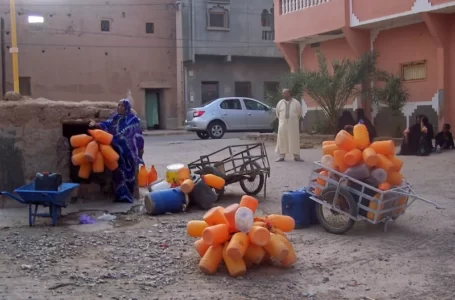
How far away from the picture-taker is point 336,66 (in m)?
16.6

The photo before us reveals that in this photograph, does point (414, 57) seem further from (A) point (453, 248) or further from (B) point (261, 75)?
(B) point (261, 75)

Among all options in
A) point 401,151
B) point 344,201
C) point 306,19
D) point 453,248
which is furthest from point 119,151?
point 306,19

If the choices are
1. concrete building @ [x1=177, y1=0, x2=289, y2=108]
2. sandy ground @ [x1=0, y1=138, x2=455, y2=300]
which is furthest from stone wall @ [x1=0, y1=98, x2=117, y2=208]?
concrete building @ [x1=177, y1=0, x2=289, y2=108]

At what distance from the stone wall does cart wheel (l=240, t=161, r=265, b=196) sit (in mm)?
2630

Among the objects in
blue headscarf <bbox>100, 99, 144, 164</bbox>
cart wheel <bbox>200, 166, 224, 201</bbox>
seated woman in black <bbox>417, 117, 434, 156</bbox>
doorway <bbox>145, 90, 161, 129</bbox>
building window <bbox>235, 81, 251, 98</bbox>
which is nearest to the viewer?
blue headscarf <bbox>100, 99, 144, 164</bbox>

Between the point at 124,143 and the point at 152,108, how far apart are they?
24.4 m

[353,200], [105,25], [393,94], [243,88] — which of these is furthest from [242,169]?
[243,88]

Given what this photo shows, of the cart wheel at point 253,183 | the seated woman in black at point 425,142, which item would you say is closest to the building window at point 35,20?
the seated woman in black at point 425,142

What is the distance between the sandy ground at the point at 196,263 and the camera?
4.98m

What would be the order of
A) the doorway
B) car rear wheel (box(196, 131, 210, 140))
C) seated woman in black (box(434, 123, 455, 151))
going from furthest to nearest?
the doorway → car rear wheel (box(196, 131, 210, 140)) → seated woman in black (box(434, 123, 455, 151))

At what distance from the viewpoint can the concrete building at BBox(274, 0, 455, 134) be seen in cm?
1508

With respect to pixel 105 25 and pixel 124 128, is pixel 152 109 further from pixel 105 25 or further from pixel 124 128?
pixel 124 128

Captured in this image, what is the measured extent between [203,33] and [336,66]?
16.2 metres

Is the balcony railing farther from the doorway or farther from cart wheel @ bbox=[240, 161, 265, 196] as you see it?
the doorway
